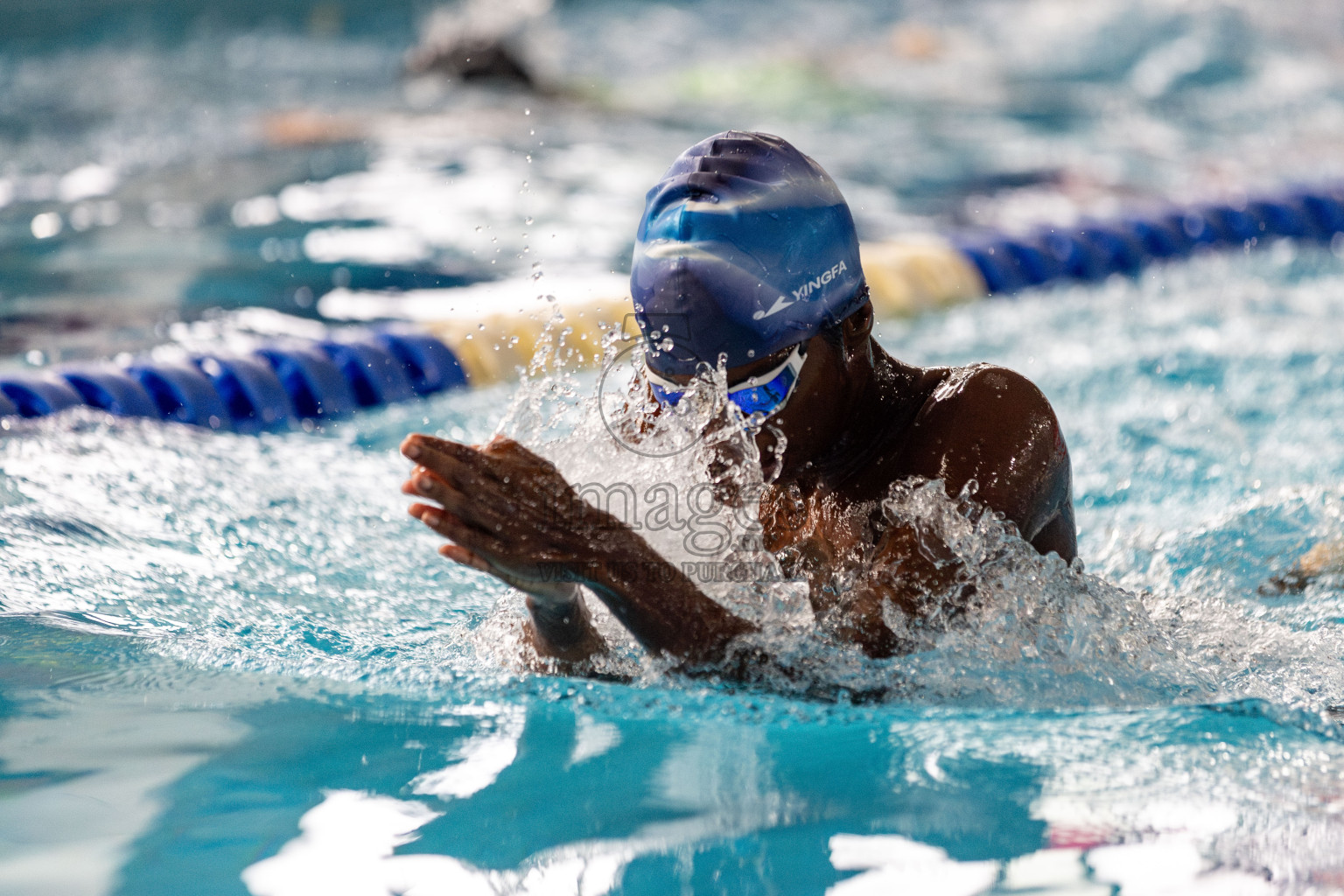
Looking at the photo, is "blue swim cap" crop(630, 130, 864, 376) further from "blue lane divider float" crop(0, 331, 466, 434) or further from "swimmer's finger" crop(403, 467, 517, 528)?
"blue lane divider float" crop(0, 331, 466, 434)

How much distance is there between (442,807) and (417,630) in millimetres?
788

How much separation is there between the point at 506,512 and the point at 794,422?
0.59 metres

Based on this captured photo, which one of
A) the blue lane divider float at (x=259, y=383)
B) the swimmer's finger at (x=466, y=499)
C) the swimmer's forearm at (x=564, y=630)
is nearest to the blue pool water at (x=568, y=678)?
the swimmer's forearm at (x=564, y=630)

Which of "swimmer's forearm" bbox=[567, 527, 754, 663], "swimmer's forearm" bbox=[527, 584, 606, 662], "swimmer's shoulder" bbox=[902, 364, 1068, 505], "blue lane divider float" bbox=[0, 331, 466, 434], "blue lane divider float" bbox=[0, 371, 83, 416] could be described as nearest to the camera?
"swimmer's forearm" bbox=[567, 527, 754, 663]

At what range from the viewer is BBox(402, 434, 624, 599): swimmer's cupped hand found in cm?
153

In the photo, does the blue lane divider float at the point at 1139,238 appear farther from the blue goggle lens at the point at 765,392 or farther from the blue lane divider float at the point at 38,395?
the blue goggle lens at the point at 765,392

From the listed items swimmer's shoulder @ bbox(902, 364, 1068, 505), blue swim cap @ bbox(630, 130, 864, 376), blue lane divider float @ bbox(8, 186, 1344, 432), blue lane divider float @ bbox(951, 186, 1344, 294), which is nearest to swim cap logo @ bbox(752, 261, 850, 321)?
blue swim cap @ bbox(630, 130, 864, 376)

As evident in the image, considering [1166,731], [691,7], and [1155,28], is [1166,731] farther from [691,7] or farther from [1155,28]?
[691,7]

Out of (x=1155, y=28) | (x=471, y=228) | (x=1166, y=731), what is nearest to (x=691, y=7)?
(x=1155, y=28)

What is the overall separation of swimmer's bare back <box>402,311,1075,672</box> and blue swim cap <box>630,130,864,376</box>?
0.10 m

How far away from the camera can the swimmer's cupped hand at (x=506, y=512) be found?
1532 millimetres

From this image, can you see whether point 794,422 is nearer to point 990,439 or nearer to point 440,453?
point 990,439

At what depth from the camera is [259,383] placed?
4125 millimetres

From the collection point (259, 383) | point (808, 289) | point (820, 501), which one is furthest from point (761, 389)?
point (259, 383)
